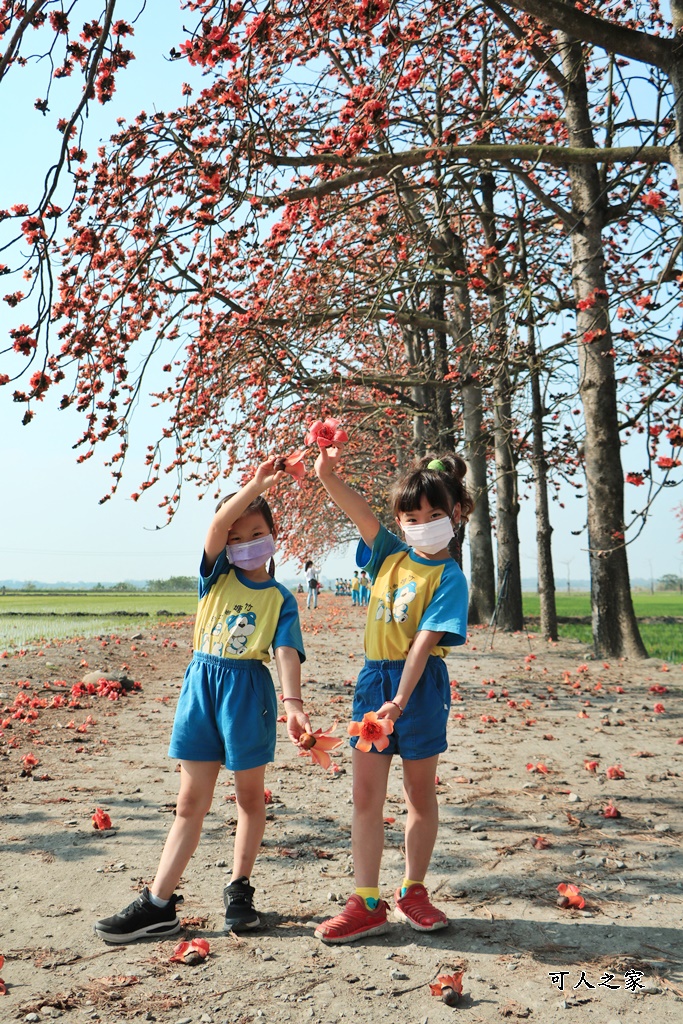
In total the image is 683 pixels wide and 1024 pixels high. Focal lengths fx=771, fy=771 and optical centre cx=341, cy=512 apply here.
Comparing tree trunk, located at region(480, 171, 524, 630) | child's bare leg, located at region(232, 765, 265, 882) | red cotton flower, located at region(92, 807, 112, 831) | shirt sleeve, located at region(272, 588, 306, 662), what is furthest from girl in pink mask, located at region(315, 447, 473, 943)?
tree trunk, located at region(480, 171, 524, 630)

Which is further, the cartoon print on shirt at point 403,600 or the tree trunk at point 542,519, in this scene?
the tree trunk at point 542,519

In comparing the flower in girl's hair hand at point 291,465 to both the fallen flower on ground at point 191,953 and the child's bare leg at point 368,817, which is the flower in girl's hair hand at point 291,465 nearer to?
the child's bare leg at point 368,817

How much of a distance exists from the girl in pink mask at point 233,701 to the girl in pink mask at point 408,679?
34 cm

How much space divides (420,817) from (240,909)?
0.79 metres

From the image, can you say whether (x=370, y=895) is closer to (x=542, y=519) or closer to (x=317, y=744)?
(x=317, y=744)

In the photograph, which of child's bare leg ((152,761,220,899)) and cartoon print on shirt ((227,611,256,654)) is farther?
cartoon print on shirt ((227,611,256,654))

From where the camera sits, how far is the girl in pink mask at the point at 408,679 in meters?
2.99

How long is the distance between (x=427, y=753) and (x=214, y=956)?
3.48ft

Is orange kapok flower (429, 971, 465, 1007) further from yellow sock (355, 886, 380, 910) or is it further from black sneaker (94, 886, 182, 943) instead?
black sneaker (94, 886, 182, 943)

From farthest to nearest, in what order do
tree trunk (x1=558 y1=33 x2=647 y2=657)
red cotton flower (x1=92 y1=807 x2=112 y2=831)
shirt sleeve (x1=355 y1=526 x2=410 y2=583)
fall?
tree trunk (x1=558 y1=33 x2=647 y2=657) < red cotton flower (x1=92 y1=807 x2=112 y2=831) < shirt sleeve (x1=355 y1=526 x2=410 y2=583)

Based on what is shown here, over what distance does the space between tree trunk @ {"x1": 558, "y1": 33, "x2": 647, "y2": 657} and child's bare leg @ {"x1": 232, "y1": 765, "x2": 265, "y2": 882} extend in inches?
335

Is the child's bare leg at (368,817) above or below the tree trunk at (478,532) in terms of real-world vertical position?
below

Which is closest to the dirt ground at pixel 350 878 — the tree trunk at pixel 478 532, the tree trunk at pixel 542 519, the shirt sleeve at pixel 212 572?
the shirt sleeve at pixel 212 572

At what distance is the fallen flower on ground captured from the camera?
8.87 feet
